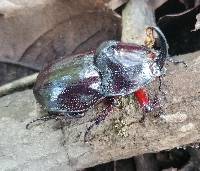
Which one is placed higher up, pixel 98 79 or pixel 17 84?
pixel 98 79

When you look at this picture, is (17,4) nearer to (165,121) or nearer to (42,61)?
(42,61)

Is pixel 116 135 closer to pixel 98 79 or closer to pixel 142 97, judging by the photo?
pixel 142 97

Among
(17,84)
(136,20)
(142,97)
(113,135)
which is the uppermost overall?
(136,20)

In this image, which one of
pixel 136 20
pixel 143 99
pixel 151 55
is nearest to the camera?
pixel 143 99

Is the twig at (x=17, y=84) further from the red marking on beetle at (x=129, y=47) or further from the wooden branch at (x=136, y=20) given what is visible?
the red marking on beetle at (x=129, y=47)

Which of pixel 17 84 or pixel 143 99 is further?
pixel 17 84

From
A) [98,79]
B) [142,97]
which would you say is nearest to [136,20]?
[98,79]

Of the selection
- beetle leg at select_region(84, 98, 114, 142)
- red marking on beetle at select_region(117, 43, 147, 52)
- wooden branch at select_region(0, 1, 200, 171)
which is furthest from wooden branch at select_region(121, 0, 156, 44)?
beetle leg at select_region(84, 98, 114, 142)

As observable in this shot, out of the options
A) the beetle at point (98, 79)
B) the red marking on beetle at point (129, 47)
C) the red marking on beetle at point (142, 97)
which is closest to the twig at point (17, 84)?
the beetle at point (98, 79)
